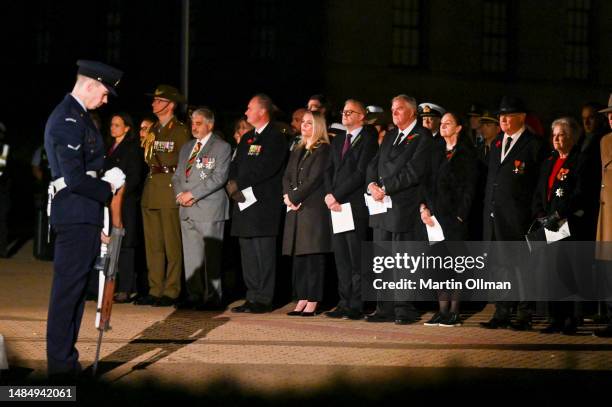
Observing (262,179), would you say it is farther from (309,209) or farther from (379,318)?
(379,318)

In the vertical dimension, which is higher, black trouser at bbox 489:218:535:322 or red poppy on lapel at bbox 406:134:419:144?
red poppy on lapel at bbox 406:134:419:144

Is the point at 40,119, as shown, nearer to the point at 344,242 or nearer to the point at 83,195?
the point at 344,242

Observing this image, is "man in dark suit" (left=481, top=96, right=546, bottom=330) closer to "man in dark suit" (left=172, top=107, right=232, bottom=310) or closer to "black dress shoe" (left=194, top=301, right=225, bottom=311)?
"black dress shoe" (left=194, top=301, right=225, bottom=311)

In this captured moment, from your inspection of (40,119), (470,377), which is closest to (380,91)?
(40,119)

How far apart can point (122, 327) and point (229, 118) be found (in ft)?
63.7

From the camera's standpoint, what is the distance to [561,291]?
12.7 metres

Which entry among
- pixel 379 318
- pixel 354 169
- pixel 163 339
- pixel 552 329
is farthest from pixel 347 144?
pixel 163 339

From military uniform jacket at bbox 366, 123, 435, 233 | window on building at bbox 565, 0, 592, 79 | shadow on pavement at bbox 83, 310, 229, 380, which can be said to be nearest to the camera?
shadow on pavement at bbox 83, 310, 229, 380

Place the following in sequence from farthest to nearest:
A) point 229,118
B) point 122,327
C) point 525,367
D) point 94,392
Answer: point 229,118 → point 122,327 → point 525,367 → point 94,392

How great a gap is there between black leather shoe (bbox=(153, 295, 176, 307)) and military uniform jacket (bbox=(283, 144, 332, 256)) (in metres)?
1.53

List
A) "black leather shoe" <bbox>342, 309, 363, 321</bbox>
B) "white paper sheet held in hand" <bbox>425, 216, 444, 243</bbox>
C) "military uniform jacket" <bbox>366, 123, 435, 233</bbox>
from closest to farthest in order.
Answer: "military uniform jacket" <bbox>366, 123, 435, 233</bbox>, "white paper sheet held in hand" <bbox>425, 216, 444, 243</bbox>, "black leather shoe" <bbox>342, 309, 363, 321</bbox>

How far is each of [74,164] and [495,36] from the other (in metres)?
26.7

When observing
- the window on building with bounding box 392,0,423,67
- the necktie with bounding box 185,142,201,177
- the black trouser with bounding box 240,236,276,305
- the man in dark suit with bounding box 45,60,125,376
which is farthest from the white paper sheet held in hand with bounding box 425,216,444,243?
the window on building with bounding box 392,0,423,67

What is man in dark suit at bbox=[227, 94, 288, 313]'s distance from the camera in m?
14.1
